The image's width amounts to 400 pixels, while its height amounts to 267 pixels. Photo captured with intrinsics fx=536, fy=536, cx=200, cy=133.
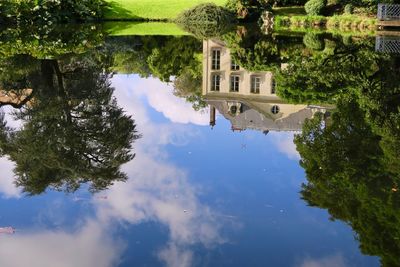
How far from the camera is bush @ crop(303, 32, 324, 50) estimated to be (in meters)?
24.7

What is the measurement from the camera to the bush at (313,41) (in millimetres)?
24684

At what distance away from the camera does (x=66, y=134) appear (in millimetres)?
12234

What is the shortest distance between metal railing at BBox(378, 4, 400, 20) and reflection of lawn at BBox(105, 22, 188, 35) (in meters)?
11.6

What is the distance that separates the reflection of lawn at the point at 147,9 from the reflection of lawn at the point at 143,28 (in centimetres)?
122

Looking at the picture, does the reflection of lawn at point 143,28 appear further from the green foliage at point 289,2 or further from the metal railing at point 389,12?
the metal railing at point 389,12

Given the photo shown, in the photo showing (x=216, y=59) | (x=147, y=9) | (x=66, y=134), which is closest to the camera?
(x=66, y=134)

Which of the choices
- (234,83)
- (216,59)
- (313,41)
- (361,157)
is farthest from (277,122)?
(234,83)

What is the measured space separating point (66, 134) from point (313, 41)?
17306 millimetres

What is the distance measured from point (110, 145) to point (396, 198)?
21.2 feet

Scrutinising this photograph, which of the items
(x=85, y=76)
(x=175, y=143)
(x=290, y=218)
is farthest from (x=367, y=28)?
(x=290, y=218)

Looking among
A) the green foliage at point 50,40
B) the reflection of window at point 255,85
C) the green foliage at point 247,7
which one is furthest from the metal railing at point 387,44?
the green foliage at point 50,40

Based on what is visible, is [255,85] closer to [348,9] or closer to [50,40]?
[348,9]

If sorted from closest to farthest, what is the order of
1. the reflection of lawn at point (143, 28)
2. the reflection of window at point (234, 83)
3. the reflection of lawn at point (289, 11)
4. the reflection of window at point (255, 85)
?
the reflection of window at point (255, 85) → the reflection of lawn at point (143, 28) → the reflection of window at point (234, 83) → the reflection of lawn at point (289, 11)

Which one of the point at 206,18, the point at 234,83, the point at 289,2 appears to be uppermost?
the point at 289,2
